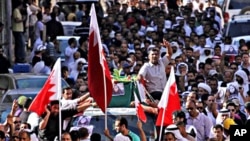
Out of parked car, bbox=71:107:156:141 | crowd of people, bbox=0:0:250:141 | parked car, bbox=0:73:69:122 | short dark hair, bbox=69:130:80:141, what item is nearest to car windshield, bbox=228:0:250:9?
crowd of people, bbox=0:0:250:141

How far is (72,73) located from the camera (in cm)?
Result: 2472

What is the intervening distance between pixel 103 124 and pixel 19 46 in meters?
13.2

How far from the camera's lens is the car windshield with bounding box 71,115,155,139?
16359 millimetres

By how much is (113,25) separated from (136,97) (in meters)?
16.6

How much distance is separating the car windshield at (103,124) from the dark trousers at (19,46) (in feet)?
41.5

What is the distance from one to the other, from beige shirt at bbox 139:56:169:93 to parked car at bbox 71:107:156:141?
192 centimetres

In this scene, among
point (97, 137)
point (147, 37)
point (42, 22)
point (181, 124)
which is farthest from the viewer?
point (42, 22)

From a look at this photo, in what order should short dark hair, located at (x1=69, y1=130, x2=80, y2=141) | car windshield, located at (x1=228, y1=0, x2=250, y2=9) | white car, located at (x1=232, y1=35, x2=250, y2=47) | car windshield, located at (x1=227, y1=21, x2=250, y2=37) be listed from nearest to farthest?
short dark hair, located at (x1=69, y1=130, x2=80, y2=141) < white car, located at (x1=232, y1=35, x2=250, y2=47) < car windshield, located at (x1=227, y1=21, x2=250, y2=37) < car windshield, located at (x1=228, y1=0, x2=250, y2=9)

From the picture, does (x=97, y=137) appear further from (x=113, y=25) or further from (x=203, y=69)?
(x=113, y=25)

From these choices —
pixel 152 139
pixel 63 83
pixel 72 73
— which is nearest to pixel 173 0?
pixel 72 73

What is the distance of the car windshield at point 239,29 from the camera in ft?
101

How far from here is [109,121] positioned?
54.2 ft

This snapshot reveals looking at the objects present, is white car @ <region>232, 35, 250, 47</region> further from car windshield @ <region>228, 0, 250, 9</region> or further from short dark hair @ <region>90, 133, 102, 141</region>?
short dark hair @ <region>90, 133, 102, 141</region>

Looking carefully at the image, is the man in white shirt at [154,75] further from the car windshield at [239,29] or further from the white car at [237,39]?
the car windshield at [239,29]
